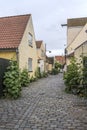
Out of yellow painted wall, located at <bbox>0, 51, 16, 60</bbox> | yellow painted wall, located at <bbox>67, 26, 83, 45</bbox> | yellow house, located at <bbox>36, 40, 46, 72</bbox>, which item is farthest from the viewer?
yellow painted wall, located at <bbox>67, 26, 83, 45</bbox>

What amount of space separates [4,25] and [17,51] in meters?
4.92

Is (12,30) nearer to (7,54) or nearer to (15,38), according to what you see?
(15,38)

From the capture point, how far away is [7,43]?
57.8ft

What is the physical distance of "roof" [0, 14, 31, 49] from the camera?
17547 mm

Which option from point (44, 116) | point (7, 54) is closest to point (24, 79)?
point (7, 54)

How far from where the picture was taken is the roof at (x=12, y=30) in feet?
57.6

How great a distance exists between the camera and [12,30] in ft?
64.4

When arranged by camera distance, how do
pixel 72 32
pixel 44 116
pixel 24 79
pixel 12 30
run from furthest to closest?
pixel 72 32 < pixel 12 30 < pixel 24 79 < pixel 44 116

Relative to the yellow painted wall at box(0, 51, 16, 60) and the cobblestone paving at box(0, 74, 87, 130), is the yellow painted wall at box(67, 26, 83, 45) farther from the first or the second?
the cobblestone paving at box(0, 74, 87, 130)

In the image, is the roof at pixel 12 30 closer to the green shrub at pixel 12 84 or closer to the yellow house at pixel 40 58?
the green shrub at pixel 12 84

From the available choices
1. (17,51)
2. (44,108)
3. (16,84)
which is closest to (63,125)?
(44,108)

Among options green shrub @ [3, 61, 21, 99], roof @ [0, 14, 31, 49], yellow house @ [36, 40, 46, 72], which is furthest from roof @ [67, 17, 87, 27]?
green shrub @ [3, 61, 21, 99]

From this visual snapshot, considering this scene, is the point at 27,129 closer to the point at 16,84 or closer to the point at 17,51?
the point at 16,84

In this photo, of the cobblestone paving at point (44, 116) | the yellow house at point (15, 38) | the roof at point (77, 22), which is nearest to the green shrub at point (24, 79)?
the yellow house at point (15, 38)
